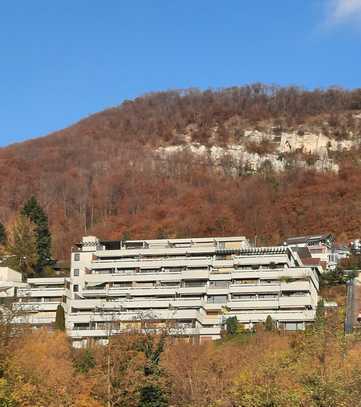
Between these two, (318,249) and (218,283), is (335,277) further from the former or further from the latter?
(318,249)

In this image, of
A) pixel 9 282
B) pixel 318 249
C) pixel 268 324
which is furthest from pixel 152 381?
pixel 318 249

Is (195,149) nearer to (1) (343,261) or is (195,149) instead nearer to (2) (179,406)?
(1) (343,261)

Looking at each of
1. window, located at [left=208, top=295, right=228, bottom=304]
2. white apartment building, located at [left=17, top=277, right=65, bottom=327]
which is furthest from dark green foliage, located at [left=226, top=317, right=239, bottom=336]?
white apartment building, located at [left=17, top=277, right=65, bottom=327]

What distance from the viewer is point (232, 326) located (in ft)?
177

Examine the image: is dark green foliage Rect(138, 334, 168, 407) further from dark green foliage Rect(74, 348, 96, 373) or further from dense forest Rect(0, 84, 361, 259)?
dense forest Rect(0, 84, 361, 259)

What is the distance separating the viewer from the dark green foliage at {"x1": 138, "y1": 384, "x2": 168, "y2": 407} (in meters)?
37.1

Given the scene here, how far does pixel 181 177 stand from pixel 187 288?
46.9 metres

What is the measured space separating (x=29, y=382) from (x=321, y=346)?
12.6 metres

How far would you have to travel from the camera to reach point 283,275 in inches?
2381

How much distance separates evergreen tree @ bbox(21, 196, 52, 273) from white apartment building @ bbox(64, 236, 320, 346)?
381 cm

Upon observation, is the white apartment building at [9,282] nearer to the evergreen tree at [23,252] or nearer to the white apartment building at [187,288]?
the evergreen tree at [23,252]

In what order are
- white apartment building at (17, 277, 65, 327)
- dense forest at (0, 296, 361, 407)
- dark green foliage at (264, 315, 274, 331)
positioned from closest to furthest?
dense forest at (0, 296, 361, 407), dark green foliage at (264, 315, 274, 331), white apartment building at (17, 277, 65, 327)

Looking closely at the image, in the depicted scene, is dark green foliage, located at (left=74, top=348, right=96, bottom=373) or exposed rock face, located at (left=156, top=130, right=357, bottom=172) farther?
exposed rock face, located at (left=156, top=130, right=357, bottom=172)

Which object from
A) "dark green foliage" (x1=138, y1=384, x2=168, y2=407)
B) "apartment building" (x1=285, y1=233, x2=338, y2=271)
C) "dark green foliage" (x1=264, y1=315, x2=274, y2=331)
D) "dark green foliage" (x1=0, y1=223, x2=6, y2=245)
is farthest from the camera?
"dark green foliage" (x1=0, y1=223, x2=6, y2=245)
